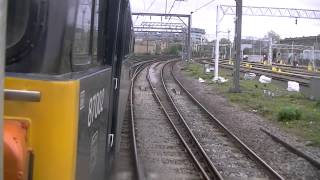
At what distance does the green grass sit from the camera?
16891mm

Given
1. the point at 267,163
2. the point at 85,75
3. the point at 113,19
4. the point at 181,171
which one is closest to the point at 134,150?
the point at 181,171

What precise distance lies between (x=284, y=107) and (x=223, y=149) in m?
7.34

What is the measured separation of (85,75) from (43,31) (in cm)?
65

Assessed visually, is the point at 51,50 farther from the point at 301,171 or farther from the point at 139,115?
the point at 139,115

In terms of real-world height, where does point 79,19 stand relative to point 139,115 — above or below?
above

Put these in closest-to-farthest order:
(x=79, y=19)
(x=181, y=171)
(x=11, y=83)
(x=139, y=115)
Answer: (x=11, y=83), (x=79, y=19), (x=181, y=171), (x=139, y=115)

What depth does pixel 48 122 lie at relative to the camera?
2.68 meters

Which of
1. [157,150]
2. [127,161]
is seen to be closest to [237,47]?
[157,150]

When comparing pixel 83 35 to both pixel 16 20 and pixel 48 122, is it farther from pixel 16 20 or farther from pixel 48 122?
pixel 48 122

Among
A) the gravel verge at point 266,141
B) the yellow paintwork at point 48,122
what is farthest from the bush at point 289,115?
the yellow paintwork at point 48,122

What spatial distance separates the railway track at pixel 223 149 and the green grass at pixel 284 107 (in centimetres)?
204

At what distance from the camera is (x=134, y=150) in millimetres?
11664

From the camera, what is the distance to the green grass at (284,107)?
55.4 ft

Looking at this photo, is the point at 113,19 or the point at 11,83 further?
the point at 113,19
